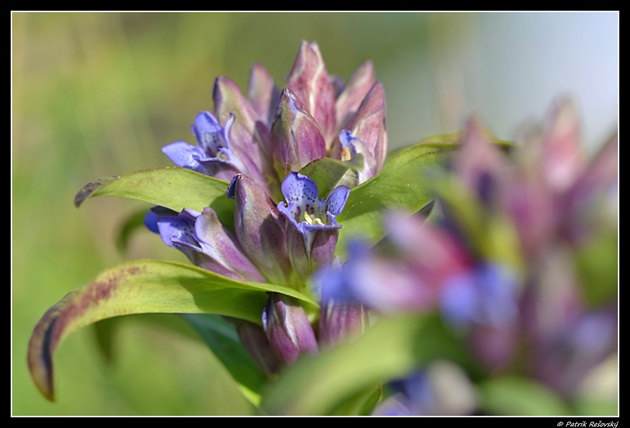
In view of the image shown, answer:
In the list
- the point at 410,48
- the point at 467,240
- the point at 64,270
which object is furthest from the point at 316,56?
the point at 410,48

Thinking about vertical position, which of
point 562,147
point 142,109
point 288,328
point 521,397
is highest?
point 142,109

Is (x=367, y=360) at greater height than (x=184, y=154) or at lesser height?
lesser

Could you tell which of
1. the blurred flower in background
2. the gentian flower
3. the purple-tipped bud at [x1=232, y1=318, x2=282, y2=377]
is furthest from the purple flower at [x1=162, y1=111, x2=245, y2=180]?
the blurred flower in background

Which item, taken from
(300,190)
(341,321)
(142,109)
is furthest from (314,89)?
(142,109)

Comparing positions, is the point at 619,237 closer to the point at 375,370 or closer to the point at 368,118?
the point at 375,370

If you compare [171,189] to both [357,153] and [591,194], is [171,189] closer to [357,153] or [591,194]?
[357,153]

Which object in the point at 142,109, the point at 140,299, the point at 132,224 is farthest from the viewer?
the point at 142,109

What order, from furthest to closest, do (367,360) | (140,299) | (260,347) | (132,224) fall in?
(132,224) < (260,347) < (140,299) < (367,360)
